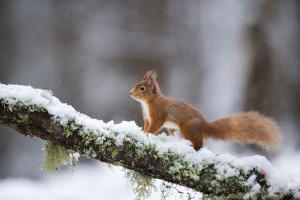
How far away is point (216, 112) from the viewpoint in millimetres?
8391

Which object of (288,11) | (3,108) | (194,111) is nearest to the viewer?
(3,108)

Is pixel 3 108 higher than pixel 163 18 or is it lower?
lower

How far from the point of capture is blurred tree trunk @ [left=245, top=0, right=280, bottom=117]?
707cm

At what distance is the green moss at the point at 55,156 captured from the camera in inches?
103

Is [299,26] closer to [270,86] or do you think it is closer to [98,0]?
[270,86]

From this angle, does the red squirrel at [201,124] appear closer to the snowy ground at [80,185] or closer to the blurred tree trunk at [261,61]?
the snowy ground at [80,185]

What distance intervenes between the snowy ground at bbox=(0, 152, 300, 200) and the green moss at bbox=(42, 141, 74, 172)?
3073 mm

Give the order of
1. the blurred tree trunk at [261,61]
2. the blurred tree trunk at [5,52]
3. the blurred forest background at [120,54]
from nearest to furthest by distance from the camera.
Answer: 1. the blurred tree trunk at [261,61]
2. the blurred forest background at [120,54]
3. the blurred tree trunk at [5,52]

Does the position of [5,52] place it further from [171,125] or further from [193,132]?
[193,132]

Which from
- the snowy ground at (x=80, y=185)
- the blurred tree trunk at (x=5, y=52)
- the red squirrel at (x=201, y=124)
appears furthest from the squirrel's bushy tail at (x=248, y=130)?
the blurred tree trunk at (x=5, y=52)

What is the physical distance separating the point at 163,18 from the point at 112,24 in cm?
95

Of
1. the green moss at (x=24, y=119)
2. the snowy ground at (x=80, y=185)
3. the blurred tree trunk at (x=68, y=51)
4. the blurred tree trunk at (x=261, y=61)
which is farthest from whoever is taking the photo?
the blurred tree trunk at (x=68, y=51)

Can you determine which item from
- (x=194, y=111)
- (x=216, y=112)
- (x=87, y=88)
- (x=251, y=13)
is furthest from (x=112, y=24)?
(x=194, y=111)

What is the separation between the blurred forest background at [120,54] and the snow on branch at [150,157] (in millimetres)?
5622
